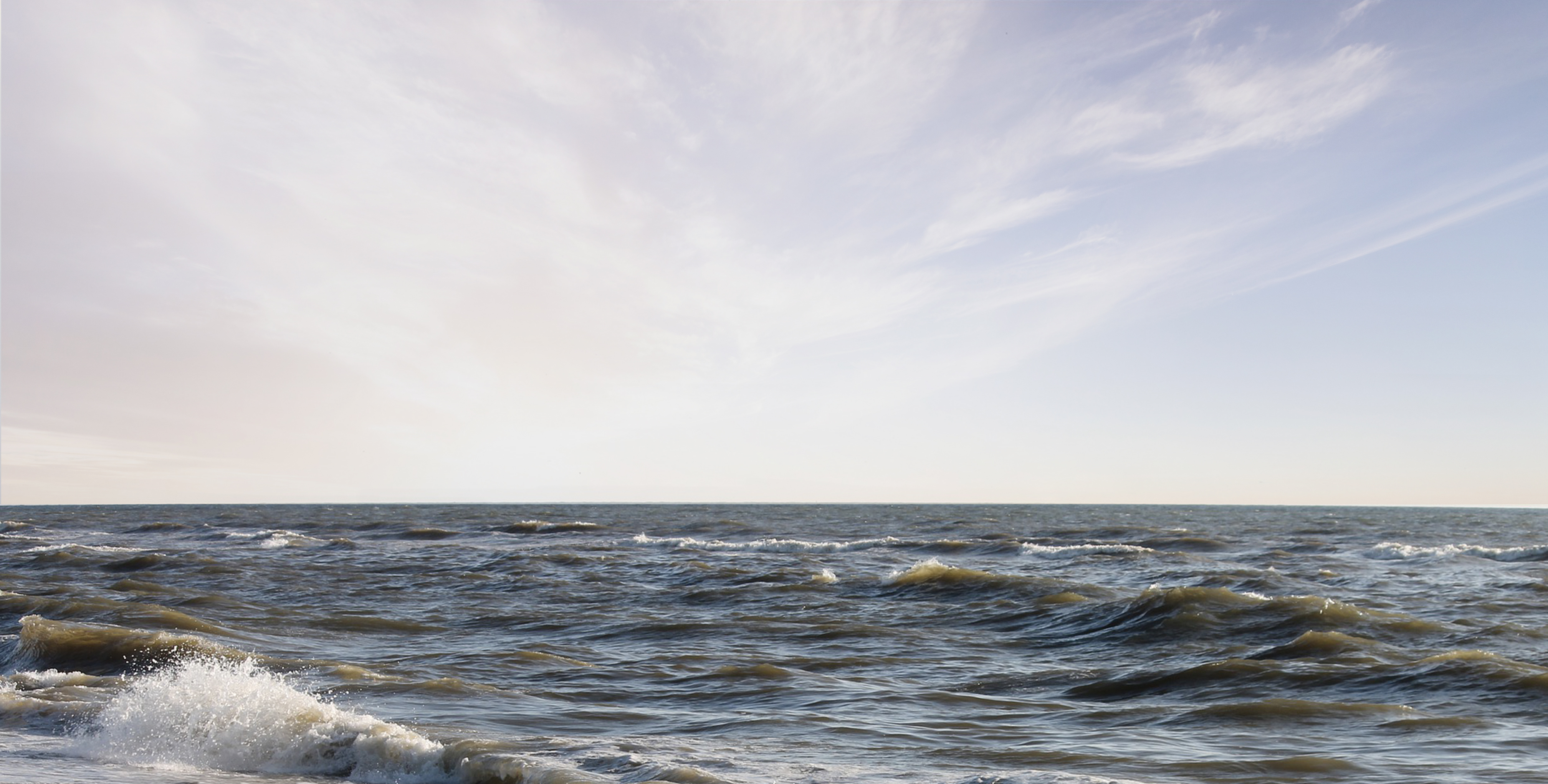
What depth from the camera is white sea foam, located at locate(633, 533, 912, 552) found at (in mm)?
40906

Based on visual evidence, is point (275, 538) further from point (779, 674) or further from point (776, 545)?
point (779, 674)

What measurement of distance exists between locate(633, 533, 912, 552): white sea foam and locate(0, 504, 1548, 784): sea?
432 inches

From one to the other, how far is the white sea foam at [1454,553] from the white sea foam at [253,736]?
34015 mm

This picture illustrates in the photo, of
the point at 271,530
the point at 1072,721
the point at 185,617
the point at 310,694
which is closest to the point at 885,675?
the point at 1072,721

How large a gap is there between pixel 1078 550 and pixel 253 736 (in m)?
33.4

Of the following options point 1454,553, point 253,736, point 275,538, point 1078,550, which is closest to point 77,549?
point 275,538

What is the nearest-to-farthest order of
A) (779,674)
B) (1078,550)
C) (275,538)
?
(779,674) → (1078,550) → (275,538)

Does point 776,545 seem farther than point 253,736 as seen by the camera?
Yes

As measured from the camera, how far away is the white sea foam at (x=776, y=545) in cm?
4091

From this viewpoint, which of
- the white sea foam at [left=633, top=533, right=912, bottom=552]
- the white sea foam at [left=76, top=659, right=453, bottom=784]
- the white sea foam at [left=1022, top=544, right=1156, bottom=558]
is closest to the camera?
the white sea foam at [left=76, top=659, right=453, bottom=784]

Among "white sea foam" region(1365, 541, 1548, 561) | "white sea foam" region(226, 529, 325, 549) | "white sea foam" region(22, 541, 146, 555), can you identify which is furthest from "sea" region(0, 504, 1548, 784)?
"white sea foam" region(226, 529, 325, 549)

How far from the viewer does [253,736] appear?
29.7 feet

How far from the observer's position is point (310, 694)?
11148 mm

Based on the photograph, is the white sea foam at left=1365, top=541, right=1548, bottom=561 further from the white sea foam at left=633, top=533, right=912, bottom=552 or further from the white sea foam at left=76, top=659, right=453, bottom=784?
the white sea foam at left=76, top=659, right=453, bottom=784
